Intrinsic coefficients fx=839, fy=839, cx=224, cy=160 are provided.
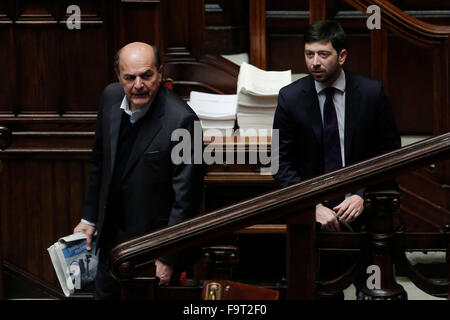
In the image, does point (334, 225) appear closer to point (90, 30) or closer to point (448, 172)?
point (448, 172)

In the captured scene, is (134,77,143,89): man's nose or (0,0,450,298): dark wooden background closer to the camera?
(134,77,143,89): man's nose

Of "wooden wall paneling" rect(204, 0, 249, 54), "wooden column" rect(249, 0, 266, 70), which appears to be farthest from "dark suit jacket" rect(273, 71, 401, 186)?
"wooden wall paneling" rect(204, 0, 249, 54)

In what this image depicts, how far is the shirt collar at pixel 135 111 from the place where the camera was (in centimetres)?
345

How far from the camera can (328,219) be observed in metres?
3.26

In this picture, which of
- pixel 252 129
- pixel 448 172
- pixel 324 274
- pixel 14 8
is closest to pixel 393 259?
pixel 324 274

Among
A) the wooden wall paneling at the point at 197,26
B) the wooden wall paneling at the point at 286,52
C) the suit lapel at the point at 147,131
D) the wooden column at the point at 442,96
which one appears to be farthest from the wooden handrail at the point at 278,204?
the wooden wall paneling at the point at 286,52

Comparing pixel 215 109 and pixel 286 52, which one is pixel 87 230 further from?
pixel 286 52

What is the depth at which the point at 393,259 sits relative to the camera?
2.52 m

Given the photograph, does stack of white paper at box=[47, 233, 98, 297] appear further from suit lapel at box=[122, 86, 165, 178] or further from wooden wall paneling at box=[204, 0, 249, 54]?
wooden wall paneling at box=[204, 0, 249, 54]

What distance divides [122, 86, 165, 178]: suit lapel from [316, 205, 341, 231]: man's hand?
2.43 ft

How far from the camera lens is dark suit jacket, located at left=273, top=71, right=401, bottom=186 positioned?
351cm

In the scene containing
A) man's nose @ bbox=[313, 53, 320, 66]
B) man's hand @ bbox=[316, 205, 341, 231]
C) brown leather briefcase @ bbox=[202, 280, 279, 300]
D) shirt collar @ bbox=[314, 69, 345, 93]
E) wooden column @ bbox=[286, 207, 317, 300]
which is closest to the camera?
brown leather briefcase @ bbox=[202, 280, 279, 300]

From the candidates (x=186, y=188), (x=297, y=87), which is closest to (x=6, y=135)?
(x=186, y=188)

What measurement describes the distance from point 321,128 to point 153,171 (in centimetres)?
73
